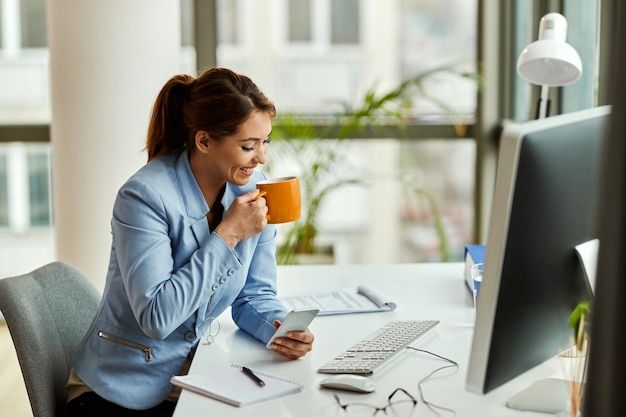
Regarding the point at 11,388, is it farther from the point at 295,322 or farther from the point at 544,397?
the point at 544,397

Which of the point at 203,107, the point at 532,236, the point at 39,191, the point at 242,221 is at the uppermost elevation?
the point at 203,107

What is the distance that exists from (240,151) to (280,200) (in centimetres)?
13

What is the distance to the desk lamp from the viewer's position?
76.5 inches

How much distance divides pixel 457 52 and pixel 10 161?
2345 millimetres

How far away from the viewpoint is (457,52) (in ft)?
14.4

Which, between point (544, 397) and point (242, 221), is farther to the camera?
point (242, 221)

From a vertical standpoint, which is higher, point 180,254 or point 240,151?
point 240,151

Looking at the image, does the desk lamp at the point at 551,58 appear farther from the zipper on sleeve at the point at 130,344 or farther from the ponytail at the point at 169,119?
the zipper on sleeve at the point at 130,344

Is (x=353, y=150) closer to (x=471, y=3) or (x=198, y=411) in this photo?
(x=471, y=3)

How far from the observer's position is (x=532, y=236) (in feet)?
3.66

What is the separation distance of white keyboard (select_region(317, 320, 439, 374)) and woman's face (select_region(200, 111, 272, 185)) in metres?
0.45

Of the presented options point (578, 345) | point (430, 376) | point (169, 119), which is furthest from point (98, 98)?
point (578, 345)

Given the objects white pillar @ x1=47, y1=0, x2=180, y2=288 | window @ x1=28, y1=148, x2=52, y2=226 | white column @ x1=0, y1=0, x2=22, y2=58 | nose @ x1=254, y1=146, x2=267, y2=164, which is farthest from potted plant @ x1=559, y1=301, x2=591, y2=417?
white column @ x1=0, y1=0, x2=22, y2=58

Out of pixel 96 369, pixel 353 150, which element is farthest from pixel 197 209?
pixel 353 150
